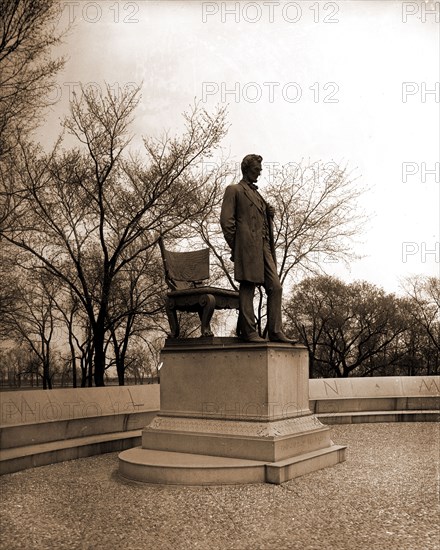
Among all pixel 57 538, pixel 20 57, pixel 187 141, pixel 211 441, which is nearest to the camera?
pixel 57 538

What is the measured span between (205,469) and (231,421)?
42.4 inches

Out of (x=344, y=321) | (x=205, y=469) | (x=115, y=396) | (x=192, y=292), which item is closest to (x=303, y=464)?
(x=205, y=469)

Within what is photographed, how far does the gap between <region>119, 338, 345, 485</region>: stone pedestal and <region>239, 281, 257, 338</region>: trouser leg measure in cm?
25

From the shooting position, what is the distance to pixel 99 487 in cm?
649

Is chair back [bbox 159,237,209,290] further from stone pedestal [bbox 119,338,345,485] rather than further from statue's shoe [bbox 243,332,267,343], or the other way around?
statue's shoe [bbox 243,332,267,343]

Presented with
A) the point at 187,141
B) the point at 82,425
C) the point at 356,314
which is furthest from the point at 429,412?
the point at 356,314

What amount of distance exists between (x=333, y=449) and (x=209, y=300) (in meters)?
2.57

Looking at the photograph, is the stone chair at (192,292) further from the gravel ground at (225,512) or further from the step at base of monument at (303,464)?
the gravel ground at (225,512)

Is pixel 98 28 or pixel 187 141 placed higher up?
pixel 98 28

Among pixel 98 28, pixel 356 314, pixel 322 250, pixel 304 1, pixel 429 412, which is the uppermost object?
pixel 304 1

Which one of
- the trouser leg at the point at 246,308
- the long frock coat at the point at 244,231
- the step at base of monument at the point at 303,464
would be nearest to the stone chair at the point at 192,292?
the trouser leg at the point at 246,308

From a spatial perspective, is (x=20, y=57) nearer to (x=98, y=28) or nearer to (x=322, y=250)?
(x=98, y=28)

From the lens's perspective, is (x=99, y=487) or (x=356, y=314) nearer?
(x=99, y=487)

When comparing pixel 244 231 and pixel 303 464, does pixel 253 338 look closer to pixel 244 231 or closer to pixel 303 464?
pixel 244 231
